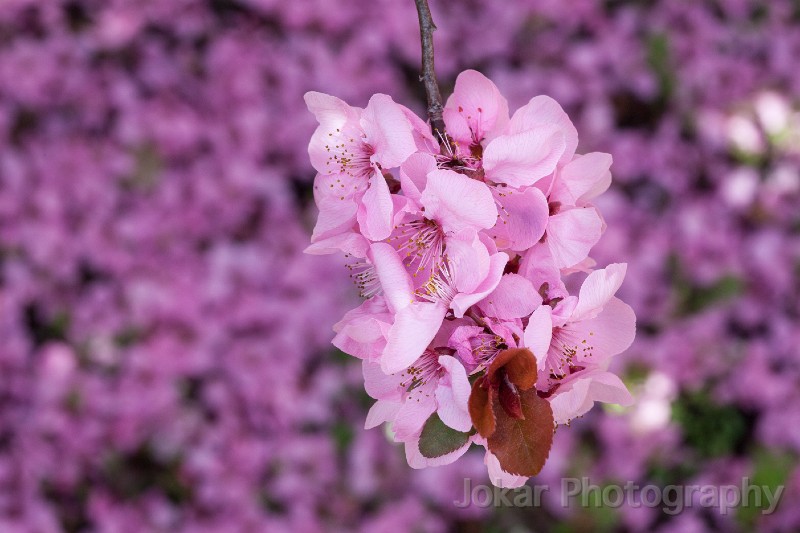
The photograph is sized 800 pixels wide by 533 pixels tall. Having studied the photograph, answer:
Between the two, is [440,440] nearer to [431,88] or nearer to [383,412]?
[383,412]

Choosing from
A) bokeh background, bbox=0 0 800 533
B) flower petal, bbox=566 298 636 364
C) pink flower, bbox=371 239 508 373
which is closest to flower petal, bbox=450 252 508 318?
pink flower, bbox=371 239 508 373

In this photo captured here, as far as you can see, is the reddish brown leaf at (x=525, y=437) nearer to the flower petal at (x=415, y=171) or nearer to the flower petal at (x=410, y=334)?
the flower petal at (x=410, y=334)

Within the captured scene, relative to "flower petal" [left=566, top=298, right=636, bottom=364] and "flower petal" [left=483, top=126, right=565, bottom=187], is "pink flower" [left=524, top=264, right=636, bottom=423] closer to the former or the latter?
"flower petal" [left=566, top=298, right=636, bottom=364]

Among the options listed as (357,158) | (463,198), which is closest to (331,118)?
(357,158)

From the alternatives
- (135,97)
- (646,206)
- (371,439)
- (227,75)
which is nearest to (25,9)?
(135,97)

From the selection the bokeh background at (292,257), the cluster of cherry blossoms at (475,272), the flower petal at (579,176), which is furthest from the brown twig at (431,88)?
the bokeh background at (292,257)
